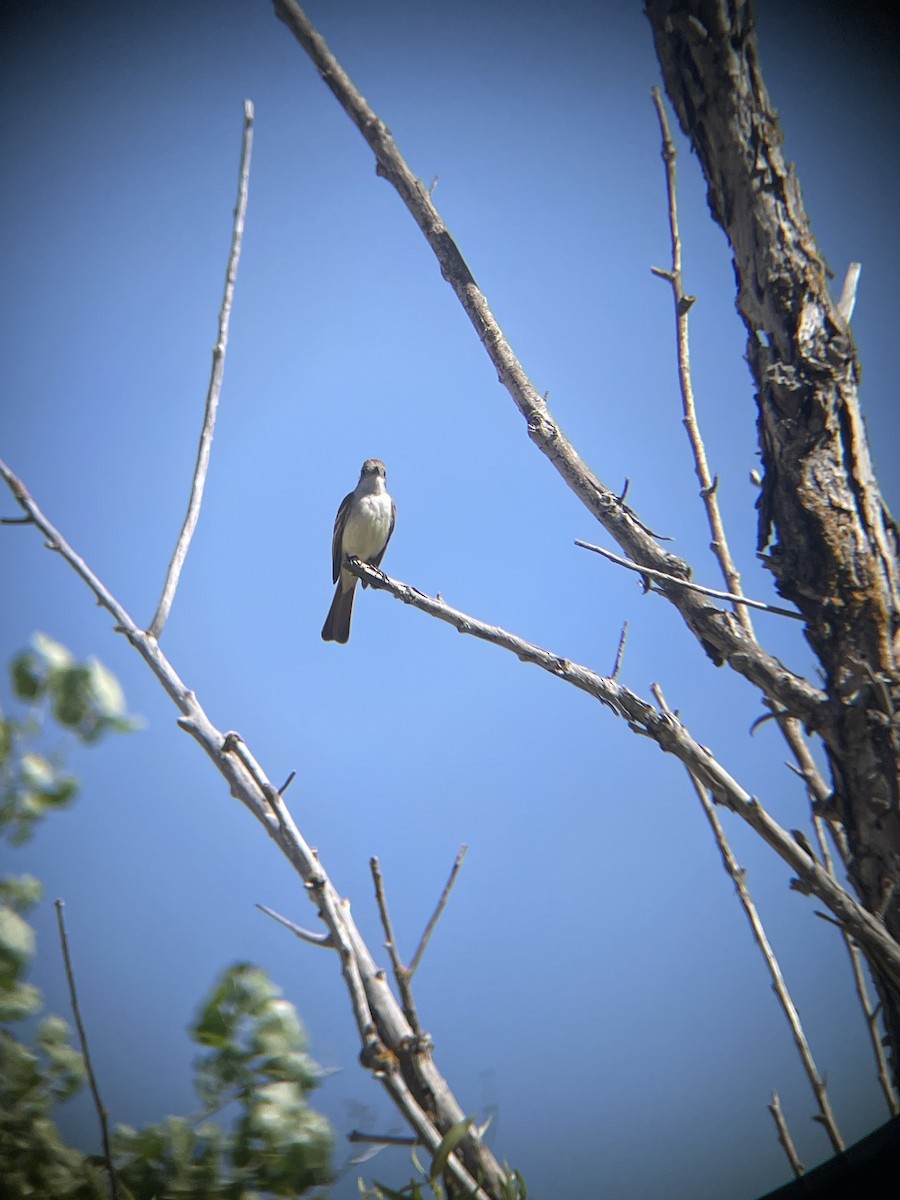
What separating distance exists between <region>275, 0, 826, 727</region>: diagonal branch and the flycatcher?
5.16m

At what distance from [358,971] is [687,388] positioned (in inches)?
84.9

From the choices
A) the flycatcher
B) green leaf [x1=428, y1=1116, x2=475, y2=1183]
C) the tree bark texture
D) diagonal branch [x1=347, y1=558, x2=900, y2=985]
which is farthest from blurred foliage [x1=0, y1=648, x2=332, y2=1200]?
Result: the flycatcher

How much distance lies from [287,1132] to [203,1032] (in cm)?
26

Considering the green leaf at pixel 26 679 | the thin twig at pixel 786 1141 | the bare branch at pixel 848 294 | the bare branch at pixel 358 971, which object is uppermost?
the bare branch at pixel 848 294

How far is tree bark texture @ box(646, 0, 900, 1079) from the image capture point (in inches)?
92.4

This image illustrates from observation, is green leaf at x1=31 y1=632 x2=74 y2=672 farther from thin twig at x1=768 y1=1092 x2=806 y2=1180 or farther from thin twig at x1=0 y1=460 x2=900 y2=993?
thin twig at x1=768 y1=1092 x2=806 y2=1180

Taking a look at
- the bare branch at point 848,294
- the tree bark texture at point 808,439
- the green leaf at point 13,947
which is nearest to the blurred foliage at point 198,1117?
the green leaf at point 13,947

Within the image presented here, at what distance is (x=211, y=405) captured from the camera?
6.87 ft

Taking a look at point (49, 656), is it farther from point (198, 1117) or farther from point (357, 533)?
point (357, 533)

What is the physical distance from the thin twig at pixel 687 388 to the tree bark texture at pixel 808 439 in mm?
159

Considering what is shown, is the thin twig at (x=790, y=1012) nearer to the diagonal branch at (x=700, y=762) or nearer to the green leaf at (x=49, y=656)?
the diagonal branch at (x=700, y=762)

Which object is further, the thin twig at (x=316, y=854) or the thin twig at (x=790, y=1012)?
the thin twig at (x=790, y=1012)

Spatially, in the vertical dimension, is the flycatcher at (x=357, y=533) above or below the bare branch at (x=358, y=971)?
above

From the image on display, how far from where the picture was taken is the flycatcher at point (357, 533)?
832 centimetres
